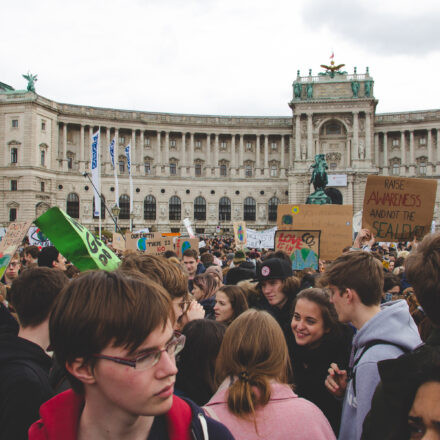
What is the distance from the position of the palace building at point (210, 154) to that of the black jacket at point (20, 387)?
54911 millimetres

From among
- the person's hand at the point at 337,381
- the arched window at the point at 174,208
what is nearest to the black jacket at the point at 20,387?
the person's hand at the point at 337,381

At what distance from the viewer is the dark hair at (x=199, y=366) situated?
3824mm

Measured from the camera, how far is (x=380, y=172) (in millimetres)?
63531

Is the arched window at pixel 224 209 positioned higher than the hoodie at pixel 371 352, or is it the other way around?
the arched window at pixel 224 209

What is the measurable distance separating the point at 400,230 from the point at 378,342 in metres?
5.39

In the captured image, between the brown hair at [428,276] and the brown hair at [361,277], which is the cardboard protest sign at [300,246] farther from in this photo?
the brown hair at [428,276]

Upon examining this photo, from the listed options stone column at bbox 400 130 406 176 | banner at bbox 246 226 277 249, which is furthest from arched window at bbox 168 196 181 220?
banner at bbox 246 226 277 249

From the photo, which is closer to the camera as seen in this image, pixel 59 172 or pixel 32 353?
pixel 32 353

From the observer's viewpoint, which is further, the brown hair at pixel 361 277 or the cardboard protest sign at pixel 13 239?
the cardboard protest sign at pixel 13 239

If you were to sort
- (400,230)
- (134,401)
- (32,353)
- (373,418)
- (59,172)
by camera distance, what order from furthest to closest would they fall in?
(59,172)
(400,230)
(32,353)
(373,418)
(134,401)

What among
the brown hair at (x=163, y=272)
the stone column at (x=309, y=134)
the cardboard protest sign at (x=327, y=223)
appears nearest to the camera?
the brown hair at (x=163, y=272)

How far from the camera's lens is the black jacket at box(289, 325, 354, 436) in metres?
4.40

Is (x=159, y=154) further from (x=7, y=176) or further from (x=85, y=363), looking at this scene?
(x=85, y=363)

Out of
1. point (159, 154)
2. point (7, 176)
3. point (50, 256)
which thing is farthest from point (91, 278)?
point (159, 154)
